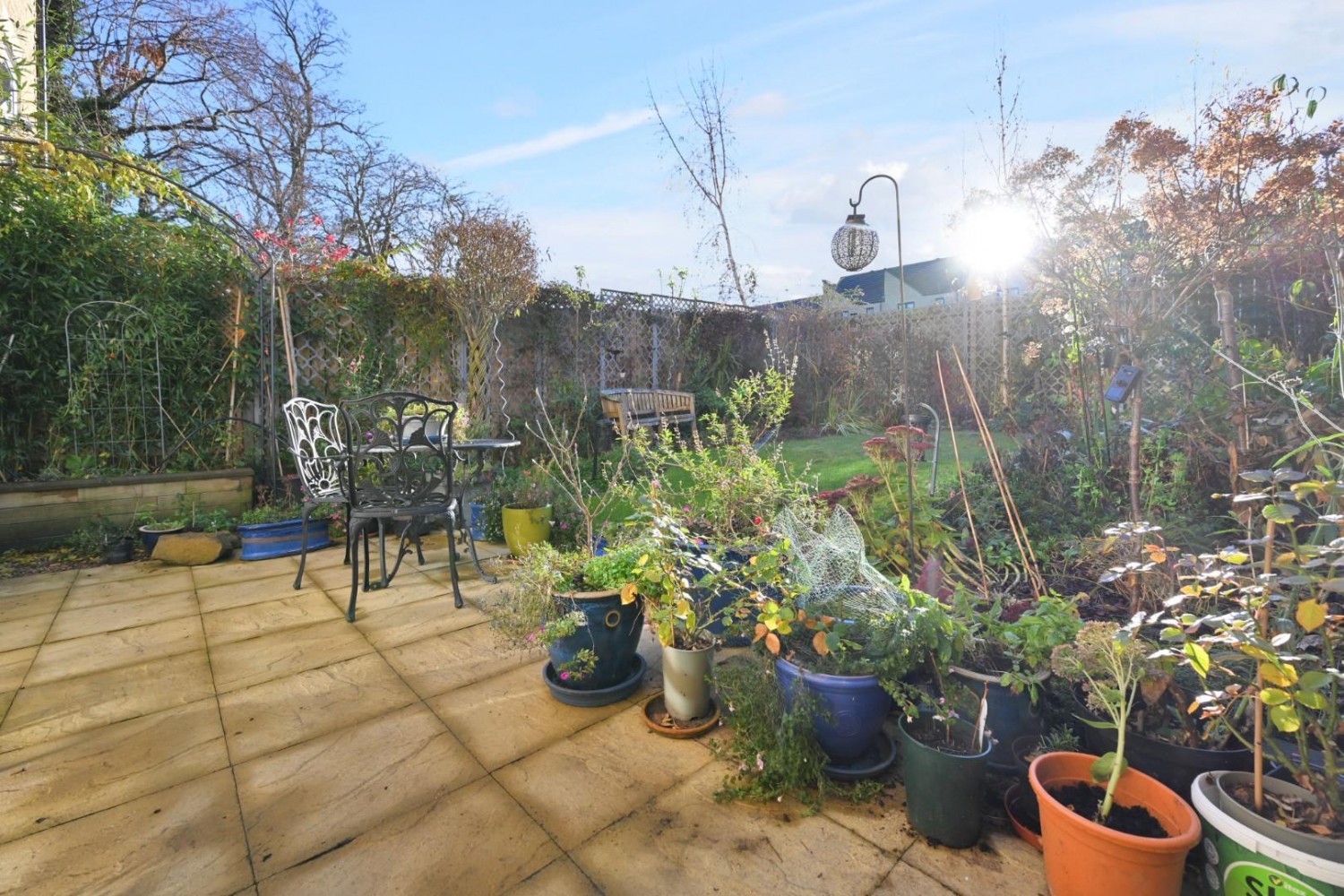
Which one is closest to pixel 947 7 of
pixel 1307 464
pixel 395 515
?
pixel 1307 464

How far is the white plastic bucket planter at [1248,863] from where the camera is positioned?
941 millimetres

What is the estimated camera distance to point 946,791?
1.29 metres

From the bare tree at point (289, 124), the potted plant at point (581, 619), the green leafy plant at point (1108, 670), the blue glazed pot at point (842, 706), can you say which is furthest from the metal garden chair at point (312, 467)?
the bare tree at point (289, 124)

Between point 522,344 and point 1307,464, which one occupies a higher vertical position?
point 522,344

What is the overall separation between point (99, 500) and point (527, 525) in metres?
2.80

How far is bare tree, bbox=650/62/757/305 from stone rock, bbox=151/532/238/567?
9.18 m

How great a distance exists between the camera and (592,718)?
186 centimetres

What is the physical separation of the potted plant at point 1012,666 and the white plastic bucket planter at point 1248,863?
36 cm

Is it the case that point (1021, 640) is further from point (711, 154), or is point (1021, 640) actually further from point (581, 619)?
point (711, 154)

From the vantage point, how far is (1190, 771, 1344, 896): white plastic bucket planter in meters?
0.94

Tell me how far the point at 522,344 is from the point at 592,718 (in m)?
4.95

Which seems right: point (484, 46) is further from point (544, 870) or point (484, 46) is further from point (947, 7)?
point (544, 870)

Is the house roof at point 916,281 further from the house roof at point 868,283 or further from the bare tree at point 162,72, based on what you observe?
the bare tree at point 162,72

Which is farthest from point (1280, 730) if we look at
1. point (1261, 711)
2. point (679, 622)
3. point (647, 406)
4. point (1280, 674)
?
point (647, 406)
